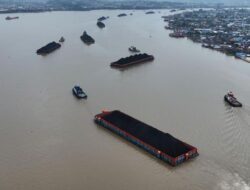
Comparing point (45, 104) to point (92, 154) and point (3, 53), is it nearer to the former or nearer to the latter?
point (92, 154)

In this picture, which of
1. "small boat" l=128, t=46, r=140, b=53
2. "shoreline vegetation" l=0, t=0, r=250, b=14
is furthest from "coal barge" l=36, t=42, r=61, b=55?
"shoreline vegetation" l=0, t=0, r=250, b=14

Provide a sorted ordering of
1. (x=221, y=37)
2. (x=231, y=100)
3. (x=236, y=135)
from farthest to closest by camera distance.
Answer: (x=221, y=37) → (x=231, y=100) → (x=236, y=135)

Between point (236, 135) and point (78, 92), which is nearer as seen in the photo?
point (236, 135)

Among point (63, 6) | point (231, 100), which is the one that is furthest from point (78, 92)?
point (63, 6)

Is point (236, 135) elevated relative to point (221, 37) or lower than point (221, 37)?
elevated

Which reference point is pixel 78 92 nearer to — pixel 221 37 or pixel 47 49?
pixel 47 49

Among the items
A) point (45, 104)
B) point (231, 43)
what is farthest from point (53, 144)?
point (231, 43)

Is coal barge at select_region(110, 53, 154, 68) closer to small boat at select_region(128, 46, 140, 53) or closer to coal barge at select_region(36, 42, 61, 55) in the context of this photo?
small boat at select_region(128, 46, 140, 53)
